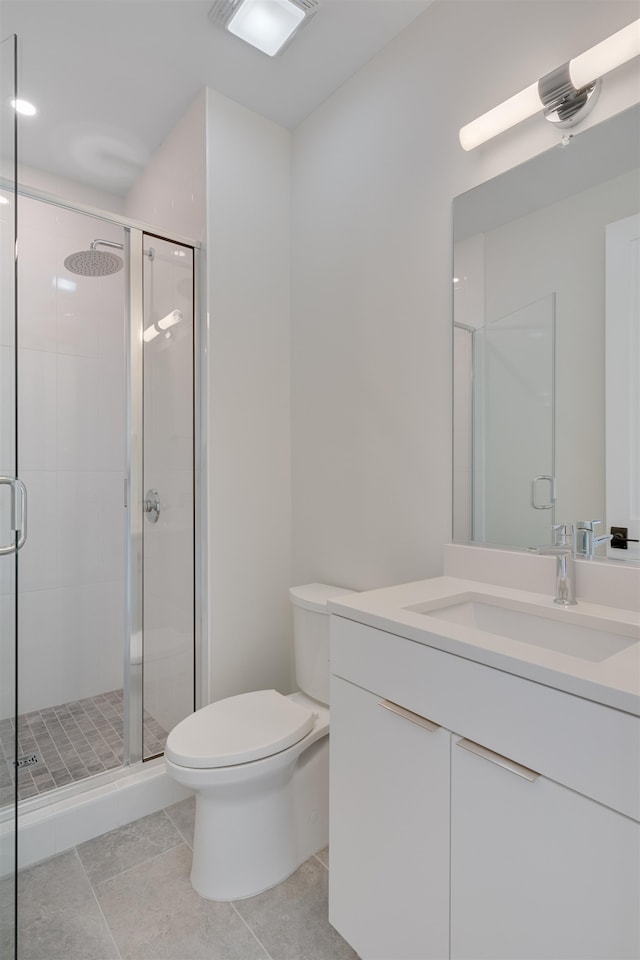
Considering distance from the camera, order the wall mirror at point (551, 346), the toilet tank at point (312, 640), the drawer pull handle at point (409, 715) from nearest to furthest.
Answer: the drawer pull handle at point (409, 715) < the wall mirror at point (551, 346) < the toilet tank at point (312, 640)

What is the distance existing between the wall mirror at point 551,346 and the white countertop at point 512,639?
0.17m

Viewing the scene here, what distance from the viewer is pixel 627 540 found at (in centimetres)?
113

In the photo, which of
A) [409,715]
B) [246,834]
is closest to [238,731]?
[246,834]

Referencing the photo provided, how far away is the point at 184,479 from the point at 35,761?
114 cm

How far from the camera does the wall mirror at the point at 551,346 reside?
3.69ft

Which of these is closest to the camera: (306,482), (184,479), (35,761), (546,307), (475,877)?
(475,877)

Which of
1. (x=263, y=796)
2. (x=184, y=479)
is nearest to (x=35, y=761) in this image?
(x=263, y=796)

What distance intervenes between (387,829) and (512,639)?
1.51ft

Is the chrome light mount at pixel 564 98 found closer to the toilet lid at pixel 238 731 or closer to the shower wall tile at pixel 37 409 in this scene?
the toilet lid at pixel 238 731

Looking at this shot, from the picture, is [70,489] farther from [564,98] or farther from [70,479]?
[564,98]

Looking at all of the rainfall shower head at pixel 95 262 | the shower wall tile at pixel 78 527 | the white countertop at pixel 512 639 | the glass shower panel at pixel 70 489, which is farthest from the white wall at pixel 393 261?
the shower wall tile at pixel 78 527

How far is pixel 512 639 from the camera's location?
1.08 m

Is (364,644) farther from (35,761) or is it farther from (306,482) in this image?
(35,761)

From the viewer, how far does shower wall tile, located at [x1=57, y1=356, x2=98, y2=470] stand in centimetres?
234
